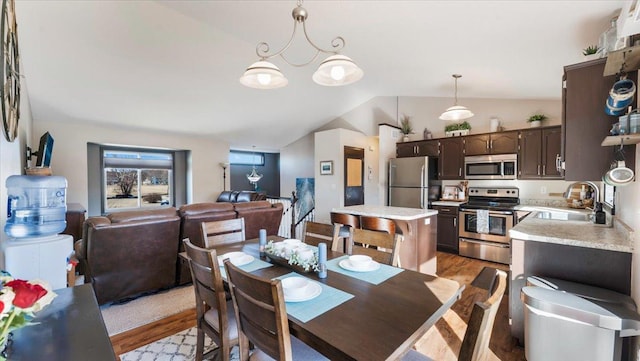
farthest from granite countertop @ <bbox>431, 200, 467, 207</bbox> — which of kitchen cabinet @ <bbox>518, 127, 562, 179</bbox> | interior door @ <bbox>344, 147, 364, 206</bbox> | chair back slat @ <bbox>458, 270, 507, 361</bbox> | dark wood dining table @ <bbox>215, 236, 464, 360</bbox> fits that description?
chair back slat @ <bbox>458, 270, 507, 361</bbox>

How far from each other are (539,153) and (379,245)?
3.88m

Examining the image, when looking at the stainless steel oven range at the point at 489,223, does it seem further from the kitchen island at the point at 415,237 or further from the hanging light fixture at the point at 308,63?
the hanging light fixture at the point at 308,63

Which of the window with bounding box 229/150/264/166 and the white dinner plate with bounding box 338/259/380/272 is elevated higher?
the window with bounding box 229/150/264/166

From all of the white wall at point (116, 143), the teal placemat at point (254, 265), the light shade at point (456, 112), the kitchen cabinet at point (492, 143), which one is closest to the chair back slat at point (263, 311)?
the teal placemat at point (254, 265)

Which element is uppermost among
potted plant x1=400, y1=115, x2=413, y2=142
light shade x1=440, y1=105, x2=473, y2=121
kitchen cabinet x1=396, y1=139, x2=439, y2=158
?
potted plant x1=400, y1=115, x2=413, y2=142

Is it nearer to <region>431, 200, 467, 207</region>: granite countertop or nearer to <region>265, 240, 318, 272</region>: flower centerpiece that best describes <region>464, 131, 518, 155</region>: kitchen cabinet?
<region>431, 200, 467, 207</region>: granite countertop

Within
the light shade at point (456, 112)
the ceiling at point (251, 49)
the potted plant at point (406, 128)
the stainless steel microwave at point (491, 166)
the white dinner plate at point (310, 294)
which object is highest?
the ceiling at point (251, 49)

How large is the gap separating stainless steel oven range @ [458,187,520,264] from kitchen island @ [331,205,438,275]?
1.41 metres

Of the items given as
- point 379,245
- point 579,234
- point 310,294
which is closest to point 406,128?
point 579,234

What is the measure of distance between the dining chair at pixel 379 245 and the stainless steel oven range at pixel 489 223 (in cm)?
321

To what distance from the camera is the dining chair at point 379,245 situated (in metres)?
1.94

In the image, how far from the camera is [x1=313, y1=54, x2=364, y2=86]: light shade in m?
2.01

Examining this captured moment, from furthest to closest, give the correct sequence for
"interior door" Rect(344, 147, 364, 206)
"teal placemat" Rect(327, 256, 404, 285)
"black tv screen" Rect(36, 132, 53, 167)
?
"interior door" Rect(344, 147, 364, 206) → "black tv screen" Rect(36, 132, 53, 167) → "teal placemat" Rect(327, 256, 404, 285)

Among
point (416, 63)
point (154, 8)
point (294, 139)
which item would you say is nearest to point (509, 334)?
point (416, 63)
